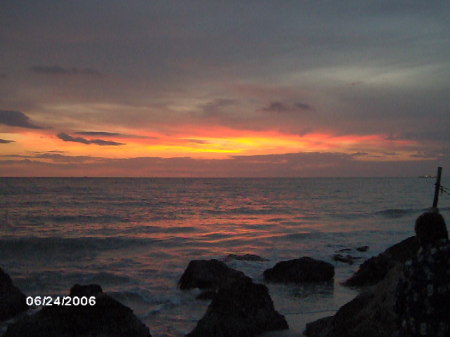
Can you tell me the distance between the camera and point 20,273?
16.9 meters

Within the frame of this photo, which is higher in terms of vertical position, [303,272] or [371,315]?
[371,315]

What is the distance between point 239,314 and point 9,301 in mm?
6031

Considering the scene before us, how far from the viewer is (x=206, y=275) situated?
43.9ft

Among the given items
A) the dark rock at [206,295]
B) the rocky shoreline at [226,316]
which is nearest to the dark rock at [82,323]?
the rocky shoreline at [226,316]

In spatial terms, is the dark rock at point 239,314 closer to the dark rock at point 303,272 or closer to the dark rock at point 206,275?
the dark rock at point 206,275

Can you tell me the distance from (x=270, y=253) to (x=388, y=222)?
20177 mm

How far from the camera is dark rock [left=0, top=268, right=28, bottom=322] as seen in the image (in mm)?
10312

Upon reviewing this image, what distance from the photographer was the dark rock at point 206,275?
1322 cm

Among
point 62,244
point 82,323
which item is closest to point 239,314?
point 82,323

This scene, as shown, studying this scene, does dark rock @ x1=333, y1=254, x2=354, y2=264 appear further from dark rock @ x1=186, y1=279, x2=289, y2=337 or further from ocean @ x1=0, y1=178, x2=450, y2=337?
dark rock @ x1=186, y1=279, x2=289, y2=337

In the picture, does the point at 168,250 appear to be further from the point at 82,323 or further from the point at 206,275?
the point at 82,323

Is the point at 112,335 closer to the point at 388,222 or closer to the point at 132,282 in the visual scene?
the point at 132,282

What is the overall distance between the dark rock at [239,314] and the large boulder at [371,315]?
1.44 metres

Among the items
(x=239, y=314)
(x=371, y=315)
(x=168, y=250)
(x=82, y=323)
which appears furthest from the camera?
(x=168, y=250)
